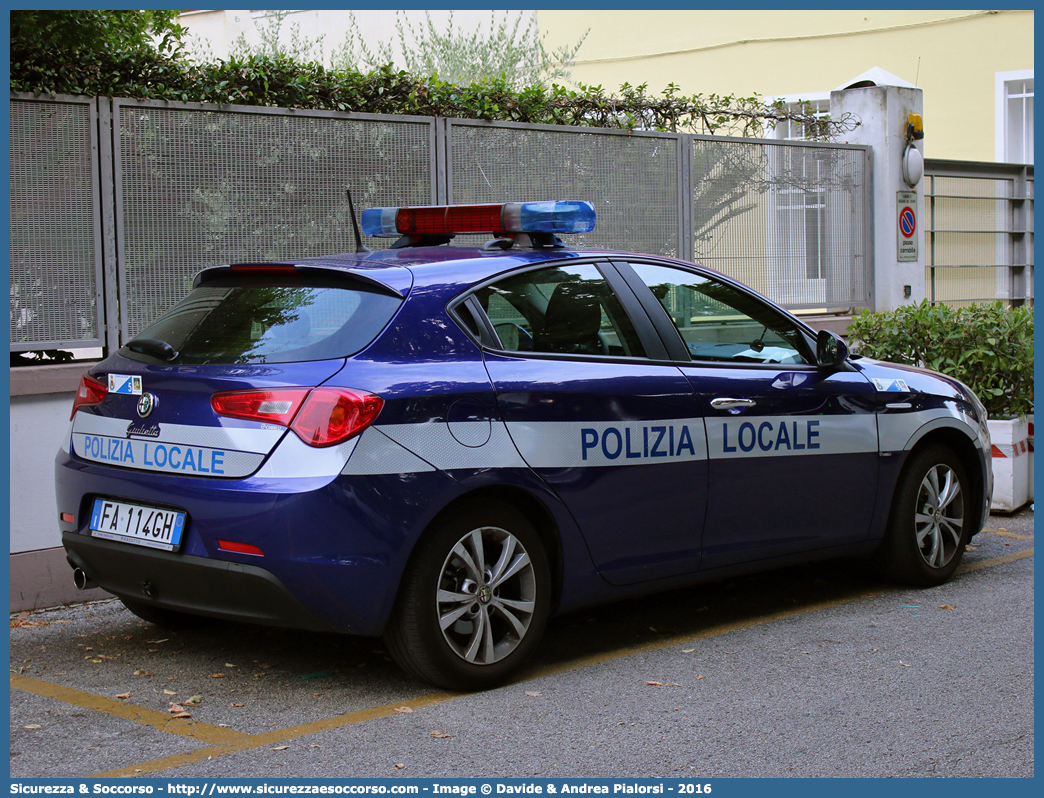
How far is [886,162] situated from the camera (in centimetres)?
1118

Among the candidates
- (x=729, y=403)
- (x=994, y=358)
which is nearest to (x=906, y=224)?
(x=994, y=358)

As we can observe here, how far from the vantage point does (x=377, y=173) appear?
754 cm

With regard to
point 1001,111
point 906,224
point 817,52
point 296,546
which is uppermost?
point 817,52

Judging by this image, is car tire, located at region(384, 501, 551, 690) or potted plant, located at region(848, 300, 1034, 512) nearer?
car tire, located at region(384, 501, 551, 690)

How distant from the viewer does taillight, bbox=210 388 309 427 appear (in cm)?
402

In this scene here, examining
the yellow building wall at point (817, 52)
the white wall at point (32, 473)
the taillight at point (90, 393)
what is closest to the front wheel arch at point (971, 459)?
the taillight at point (90, 393)

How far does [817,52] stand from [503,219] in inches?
556

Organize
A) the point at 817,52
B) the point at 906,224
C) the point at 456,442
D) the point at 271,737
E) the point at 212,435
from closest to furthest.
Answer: the point at 271,737, the point at 212,435, the point at 456,442, the point at 906,224, the point at 817,52

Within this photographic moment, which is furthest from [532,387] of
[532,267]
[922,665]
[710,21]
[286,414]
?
[710,21]

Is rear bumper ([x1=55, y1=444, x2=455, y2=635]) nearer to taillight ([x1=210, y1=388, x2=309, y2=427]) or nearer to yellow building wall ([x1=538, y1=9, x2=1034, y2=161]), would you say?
taillight ([x1=210, y1=388, x2=309, y2=427])

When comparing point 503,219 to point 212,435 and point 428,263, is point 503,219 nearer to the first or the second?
point 428,263

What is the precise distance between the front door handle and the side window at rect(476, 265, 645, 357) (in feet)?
1.30

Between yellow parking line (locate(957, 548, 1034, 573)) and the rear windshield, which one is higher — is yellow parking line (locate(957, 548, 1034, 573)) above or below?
below

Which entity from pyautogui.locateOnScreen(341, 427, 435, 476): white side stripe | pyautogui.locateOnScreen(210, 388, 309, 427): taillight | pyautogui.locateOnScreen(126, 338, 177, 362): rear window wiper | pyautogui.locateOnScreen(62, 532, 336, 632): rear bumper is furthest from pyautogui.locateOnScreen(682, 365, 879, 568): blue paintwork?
pyautogui.locateOnScreen(126, 338, 177, 362): rear window wiper
